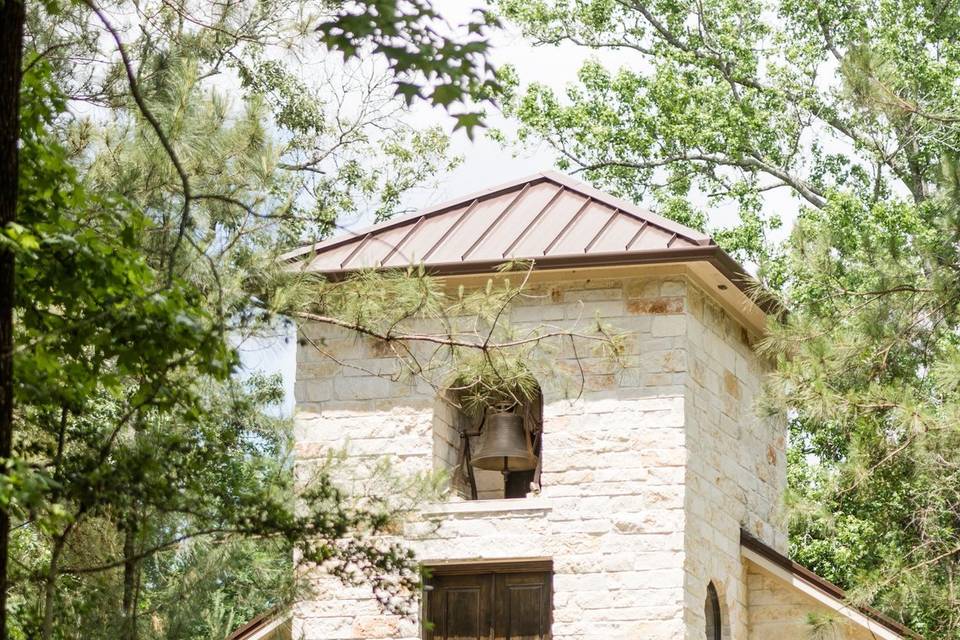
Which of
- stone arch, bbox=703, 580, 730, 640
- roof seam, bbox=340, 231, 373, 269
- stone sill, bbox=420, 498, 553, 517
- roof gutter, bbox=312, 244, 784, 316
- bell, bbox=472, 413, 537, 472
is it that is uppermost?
roof seam, bbox=340, 231, 373, 269

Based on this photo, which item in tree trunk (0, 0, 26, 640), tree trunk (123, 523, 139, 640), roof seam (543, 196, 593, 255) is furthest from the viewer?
roof seam (543, 196, 593, 255)

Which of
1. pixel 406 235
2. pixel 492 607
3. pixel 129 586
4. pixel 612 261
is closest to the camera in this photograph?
pixel 129 586

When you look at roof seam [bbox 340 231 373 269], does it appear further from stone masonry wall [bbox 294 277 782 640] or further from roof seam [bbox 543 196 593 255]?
roof seam [bbox 543 196 593 255]

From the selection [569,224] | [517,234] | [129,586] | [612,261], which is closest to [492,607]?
[612,261]

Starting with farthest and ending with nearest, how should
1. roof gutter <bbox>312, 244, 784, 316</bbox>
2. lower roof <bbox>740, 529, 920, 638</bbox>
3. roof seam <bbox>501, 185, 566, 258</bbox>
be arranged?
roof seam <bbox>501, 185, 566, 258</bbox> → lower roof <bbox>740, 529, 920, 638</bbox> → roof gutter <bbox>312, 244, 784, 316</bbox>

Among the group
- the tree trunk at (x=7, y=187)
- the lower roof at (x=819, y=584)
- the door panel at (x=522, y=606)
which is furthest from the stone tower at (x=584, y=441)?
the tree trunk at (x=7, y=187)

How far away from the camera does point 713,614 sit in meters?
10.7

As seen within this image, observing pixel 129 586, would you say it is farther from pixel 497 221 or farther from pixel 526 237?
pixel 497 221

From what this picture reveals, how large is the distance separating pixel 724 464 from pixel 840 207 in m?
5.95

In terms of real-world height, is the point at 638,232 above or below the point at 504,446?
above

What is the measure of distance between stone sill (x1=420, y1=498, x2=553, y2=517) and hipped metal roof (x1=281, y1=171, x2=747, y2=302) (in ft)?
4.87

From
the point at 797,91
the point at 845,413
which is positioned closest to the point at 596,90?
the point at 797,91

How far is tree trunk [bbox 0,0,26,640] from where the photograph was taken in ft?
18.3

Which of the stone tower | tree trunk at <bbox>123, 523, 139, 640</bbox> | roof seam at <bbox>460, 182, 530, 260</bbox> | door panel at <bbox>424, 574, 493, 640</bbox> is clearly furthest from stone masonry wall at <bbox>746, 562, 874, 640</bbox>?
tree trunk at <bbox>123, 523, 139, 640</bbox>
